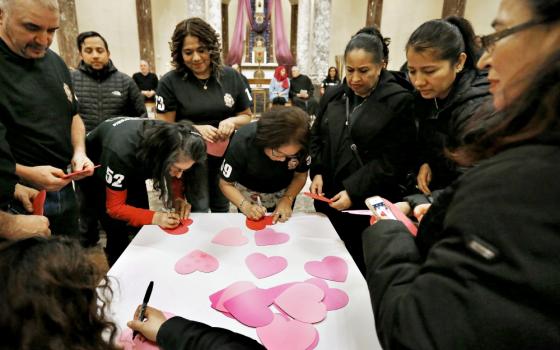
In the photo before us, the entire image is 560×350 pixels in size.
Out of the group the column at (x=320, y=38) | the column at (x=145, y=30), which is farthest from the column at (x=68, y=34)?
the column at (x=320, y=38)

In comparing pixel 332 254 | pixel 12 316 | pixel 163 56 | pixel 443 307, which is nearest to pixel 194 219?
Answer: pixel 332 254

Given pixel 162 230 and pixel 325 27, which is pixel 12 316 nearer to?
pixel 162 230

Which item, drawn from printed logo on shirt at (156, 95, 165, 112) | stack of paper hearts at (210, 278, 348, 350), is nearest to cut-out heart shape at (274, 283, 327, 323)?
stack of paper hearts at (210, 278, 348, 350)

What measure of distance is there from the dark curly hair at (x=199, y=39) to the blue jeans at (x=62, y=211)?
0.90 m

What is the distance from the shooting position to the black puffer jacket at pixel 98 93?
8.23 feet

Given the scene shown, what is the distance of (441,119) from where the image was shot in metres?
1.43

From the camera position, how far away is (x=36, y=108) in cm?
144

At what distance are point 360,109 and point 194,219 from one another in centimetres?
98

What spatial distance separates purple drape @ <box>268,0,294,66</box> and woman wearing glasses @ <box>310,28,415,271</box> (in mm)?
9059

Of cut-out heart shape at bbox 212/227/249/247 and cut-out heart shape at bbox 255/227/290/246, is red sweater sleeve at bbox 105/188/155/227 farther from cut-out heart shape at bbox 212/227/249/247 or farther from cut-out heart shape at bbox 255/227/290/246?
cut-out heart shape at bbox 255/227/290/246

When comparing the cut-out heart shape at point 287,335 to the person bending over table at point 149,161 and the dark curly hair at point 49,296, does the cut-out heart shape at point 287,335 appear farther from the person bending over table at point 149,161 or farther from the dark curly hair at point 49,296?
the person bending over table at point 149,161

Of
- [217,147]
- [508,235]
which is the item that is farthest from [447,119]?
[217,147]

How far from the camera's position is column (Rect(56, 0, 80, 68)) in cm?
700

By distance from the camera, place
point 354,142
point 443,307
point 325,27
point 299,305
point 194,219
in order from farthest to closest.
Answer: point 325,27 → point 354,142 → point 194,219 → point 299,305 → point 443,307
